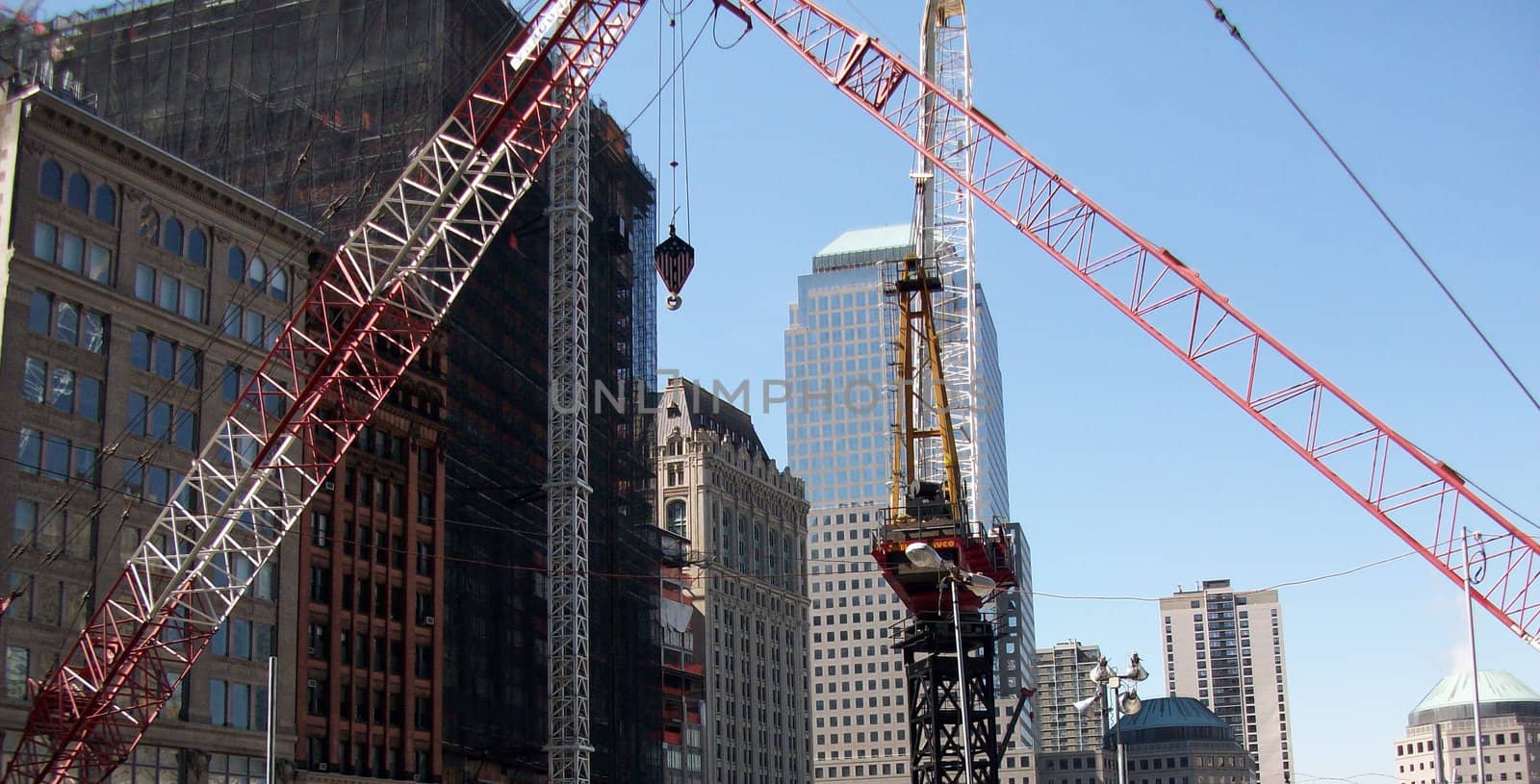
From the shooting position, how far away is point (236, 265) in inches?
3772

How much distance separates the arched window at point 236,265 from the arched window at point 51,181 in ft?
41.7

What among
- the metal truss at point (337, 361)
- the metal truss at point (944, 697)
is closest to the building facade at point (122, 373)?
the metal truss at point (337, 361)

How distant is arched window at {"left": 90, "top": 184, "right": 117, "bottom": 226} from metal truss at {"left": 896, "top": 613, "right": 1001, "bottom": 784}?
45081 mm

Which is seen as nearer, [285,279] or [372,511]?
[285,279]

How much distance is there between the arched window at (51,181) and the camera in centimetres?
8188

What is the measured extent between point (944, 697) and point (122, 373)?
44.1 m

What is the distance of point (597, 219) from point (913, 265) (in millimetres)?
57868

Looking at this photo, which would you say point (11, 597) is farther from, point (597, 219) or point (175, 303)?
point (597, 219)

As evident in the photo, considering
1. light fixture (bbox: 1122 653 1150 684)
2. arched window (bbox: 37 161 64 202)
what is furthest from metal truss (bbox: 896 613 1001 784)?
arched window (bbox: 37 161 64 202)

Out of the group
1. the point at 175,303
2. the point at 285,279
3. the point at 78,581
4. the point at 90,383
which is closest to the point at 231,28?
the point at 285,279

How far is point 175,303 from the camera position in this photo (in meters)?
90.6

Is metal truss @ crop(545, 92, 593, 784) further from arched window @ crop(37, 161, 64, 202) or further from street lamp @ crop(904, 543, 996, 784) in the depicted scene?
street lamp @ crop(904, 543, 996, 784)

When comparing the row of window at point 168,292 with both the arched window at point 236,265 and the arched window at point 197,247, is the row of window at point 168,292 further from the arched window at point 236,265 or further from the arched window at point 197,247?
the arched window at point 236,265

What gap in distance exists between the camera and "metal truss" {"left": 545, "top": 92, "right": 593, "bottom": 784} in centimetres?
12169
